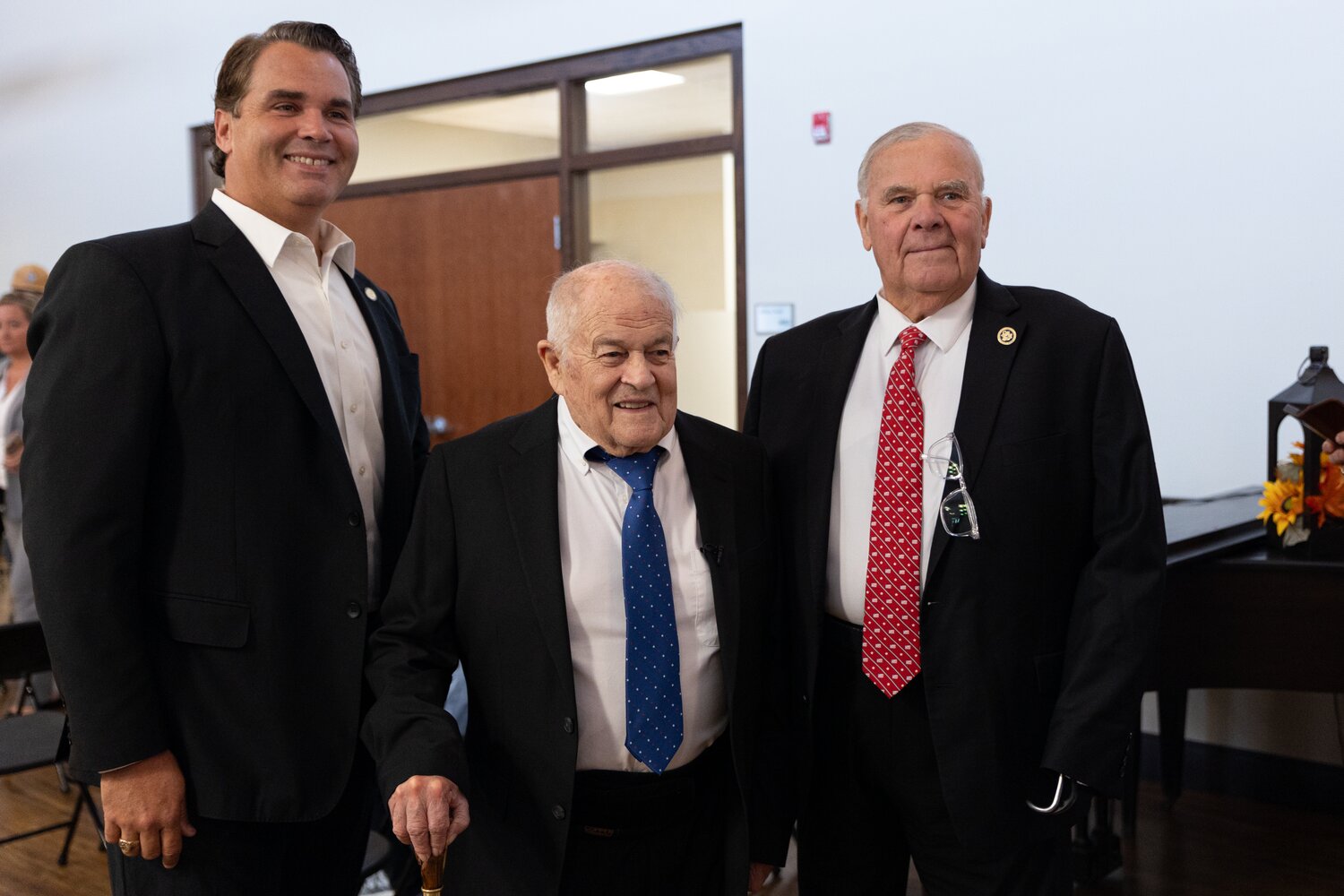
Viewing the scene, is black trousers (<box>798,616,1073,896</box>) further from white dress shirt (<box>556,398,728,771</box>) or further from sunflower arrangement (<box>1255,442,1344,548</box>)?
sunflower arrangement (<box>1255,442,1344,548</box>)

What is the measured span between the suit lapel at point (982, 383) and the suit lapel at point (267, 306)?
97cm

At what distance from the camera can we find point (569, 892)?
181cm

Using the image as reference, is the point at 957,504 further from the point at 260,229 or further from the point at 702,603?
the point at 260,229

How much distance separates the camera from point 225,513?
1.74m

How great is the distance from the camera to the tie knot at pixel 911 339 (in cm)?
205

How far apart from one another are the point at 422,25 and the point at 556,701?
506 centimetres

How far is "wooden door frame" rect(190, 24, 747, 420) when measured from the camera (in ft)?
16.9

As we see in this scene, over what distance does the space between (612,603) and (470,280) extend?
4.67m

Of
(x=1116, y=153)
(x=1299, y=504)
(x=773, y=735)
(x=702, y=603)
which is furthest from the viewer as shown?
(x=1116, y=153)

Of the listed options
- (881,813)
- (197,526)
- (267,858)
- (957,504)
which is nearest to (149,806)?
(267,858)

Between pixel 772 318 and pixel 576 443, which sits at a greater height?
pixel 772 318

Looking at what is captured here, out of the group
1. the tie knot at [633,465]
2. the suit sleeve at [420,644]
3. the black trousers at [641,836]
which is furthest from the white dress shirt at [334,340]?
the black trousers at [641,836]

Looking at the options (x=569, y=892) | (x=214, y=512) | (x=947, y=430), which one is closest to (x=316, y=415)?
(x=214, y=512)

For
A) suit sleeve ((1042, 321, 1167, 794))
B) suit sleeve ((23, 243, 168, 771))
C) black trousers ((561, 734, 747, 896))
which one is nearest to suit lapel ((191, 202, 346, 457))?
suit sleeve ((23, 243, 168, 771))
